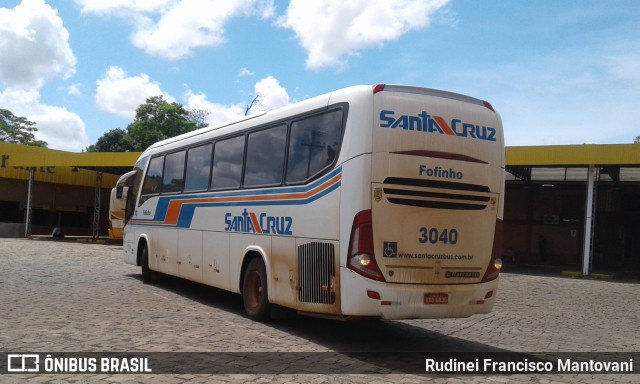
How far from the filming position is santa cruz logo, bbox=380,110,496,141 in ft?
25.2

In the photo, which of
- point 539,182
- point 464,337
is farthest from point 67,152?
point 464,337

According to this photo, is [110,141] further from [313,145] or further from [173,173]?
[313,145]

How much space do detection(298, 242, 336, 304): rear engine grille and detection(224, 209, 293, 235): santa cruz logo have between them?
0.56 m

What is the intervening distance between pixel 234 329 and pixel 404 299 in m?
2.98

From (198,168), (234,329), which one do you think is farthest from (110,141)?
(234,329)

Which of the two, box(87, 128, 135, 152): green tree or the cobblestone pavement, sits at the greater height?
box(87, 128, 135, 152): green tree

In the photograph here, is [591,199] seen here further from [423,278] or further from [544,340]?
[423,278]

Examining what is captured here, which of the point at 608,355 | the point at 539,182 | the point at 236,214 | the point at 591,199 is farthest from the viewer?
the point at 539,182

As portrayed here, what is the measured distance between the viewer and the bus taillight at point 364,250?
288 inches

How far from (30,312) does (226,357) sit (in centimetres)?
432

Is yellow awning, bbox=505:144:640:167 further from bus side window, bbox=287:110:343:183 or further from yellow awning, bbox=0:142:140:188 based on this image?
yellow awning, bbox=0:142:140:188

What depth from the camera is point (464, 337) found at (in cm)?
941

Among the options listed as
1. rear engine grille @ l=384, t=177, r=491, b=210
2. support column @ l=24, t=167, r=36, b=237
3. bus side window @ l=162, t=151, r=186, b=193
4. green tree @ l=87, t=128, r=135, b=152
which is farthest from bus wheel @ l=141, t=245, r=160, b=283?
green tree @ l=87, t=128, r=135, b=152

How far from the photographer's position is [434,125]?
790 centimetres
